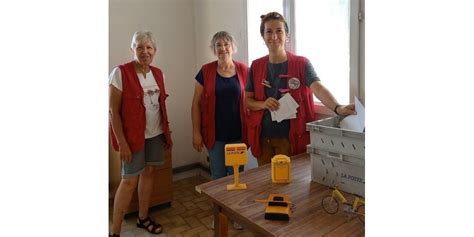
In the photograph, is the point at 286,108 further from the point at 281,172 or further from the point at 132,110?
the point at 132,110

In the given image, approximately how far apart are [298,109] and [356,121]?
487mm

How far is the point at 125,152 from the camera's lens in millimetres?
2178

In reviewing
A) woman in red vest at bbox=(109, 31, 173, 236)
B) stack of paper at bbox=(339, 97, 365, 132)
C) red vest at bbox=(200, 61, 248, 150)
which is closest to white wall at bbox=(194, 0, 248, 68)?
red vest at bbox=(200, 61, 248, 150)

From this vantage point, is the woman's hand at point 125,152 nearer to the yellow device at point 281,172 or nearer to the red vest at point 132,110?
the red vest at point 132,110

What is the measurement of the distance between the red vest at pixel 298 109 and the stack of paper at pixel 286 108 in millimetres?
25

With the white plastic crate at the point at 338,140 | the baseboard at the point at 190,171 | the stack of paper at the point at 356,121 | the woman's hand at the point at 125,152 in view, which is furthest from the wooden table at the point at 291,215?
the baseboard at the point at 190,171

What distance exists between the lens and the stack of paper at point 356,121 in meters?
1.38

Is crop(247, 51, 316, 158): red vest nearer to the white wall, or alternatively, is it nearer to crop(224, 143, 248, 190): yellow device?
crop(224, 143, 248, 190): yellow device

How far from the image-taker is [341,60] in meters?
2.25

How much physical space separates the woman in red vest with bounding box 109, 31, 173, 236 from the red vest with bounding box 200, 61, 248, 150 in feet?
0.92
